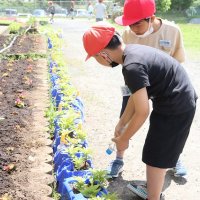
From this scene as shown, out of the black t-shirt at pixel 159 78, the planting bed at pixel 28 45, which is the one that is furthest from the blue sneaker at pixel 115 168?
the planting bed at pixel 28 45

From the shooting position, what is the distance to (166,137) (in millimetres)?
2816

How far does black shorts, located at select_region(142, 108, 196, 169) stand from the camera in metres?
2.80

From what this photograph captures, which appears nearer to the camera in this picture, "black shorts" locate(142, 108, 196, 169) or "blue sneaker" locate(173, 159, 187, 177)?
"black shorts" locate(142, 108, 196, 169)

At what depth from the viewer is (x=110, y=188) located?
11.7 feet

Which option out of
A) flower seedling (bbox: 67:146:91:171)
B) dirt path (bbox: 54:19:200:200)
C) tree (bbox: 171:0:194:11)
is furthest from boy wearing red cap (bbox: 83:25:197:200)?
tree (bbox: 171:0:194:11)

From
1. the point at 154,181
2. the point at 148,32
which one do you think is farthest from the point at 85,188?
the point at 148,32

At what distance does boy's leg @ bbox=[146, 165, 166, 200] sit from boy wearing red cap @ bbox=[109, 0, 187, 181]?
28 cm

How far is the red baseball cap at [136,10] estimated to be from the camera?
3.01m

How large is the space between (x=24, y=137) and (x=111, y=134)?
1.15m

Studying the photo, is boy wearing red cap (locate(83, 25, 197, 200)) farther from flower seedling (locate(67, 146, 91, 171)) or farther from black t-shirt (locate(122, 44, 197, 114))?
flower seedling (locate(67, 146, 91, 171))

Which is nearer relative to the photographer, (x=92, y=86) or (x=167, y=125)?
(x=167, y=125)

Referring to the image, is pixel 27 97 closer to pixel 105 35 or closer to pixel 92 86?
pixel 92 86

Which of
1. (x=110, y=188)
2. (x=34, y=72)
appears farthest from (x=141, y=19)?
(x=34, y=72)

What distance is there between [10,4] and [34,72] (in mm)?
46709
